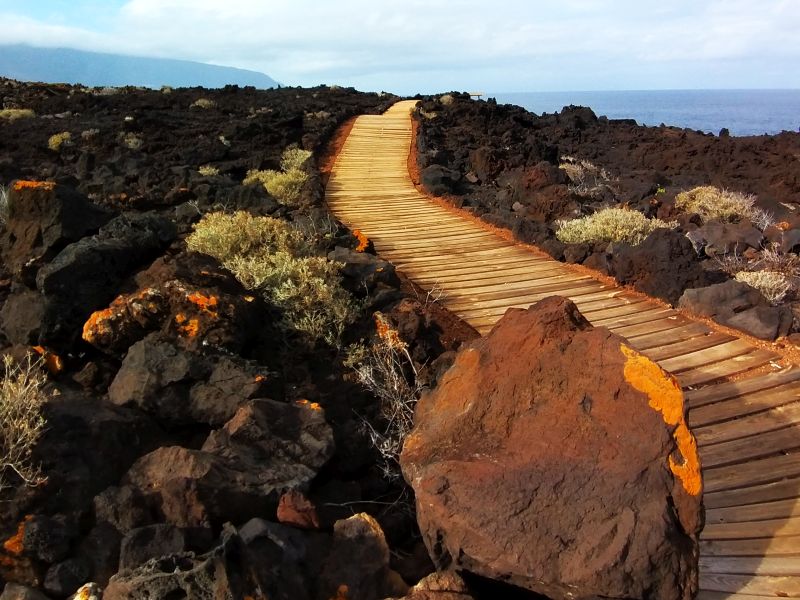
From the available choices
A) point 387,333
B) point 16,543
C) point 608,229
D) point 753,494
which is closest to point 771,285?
point 608,229

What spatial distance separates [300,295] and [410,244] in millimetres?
3397

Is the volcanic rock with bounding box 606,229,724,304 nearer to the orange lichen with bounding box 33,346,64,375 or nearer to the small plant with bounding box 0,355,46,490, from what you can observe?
the orange lichen with bounding box 33,346,64,375

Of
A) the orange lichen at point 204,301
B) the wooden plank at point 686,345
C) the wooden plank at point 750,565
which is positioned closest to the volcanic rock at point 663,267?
the wooden plank at point 686,345

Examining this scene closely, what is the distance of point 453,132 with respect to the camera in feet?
64.2

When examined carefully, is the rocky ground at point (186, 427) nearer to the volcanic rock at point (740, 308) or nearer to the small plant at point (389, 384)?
the small plant at point (389, 384)

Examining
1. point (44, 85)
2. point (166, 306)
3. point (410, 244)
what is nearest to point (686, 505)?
point (166, 306)

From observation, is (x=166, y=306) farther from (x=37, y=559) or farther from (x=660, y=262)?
(x=660, y=262)

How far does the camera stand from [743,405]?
4.12m

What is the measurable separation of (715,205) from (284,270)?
27.5 ft

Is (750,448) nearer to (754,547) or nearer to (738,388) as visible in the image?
(738,388)

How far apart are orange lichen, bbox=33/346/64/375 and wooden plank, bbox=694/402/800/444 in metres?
3.87

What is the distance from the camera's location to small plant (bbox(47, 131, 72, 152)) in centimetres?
1383

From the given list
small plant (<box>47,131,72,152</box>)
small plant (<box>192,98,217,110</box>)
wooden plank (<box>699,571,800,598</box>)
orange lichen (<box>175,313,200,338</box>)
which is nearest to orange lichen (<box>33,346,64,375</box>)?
orange lichen (<box>175,313,200,338</box>)

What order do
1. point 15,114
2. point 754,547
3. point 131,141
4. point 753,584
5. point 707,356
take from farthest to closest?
1. point 15,114
2. point 131,141
3. point 707,356
4. point 754,547
5. point 753,584
